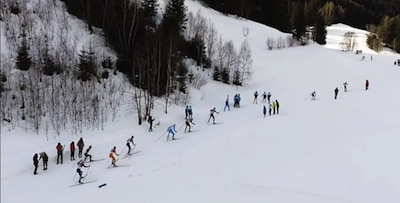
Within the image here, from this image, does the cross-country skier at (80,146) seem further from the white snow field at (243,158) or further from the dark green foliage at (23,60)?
the dark green foliage at (23,60)

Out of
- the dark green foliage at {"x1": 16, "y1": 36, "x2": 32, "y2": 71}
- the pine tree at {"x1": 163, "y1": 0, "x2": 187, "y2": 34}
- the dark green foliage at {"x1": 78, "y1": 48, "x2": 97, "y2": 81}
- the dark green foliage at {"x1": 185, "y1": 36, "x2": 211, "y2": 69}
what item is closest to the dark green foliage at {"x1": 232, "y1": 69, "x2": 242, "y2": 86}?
the dark green foliage at {"x1": 185, "y1": 36, "x2": 211, "y2": 69}

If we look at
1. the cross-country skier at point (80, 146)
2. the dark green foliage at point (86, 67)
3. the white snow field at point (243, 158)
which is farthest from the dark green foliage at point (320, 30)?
the cross-country skier at point (80, 146)

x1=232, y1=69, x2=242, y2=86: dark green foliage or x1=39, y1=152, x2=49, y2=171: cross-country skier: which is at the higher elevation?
x1=232, y1=69, x2=242, y2=86: dark green foliage

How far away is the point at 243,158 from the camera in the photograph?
2131cm

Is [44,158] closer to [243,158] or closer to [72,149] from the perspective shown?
[72,149]

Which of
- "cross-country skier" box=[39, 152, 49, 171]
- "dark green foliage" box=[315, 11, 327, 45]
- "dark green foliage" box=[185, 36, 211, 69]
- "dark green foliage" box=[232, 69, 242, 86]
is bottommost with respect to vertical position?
"cross-country skier" box=[39, 152, 49, 171]

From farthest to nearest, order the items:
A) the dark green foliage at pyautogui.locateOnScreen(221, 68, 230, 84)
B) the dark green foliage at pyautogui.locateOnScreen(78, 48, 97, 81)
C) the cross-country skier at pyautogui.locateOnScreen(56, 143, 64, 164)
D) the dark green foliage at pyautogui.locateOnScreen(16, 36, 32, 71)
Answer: the dark green foliage at pyautogui.locateOnScreen(221, 68, 230, 84) < the dark green foliage at pyautogui.locateOnScreen(78, 48, 97, 81) < the dark green foliage at pyautogui.locateOnScreen(16, 36, 32, 71) < the cross-country skier at pyautogui.locateOnScreen(56, 143, 64, 164)

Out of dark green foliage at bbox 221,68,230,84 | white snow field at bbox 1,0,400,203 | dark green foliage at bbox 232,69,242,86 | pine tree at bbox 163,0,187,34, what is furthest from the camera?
dark green foliage at bbox 232,69,242,86

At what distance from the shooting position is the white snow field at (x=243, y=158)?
16.9 metres

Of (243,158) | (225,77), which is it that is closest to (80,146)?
(243,158)

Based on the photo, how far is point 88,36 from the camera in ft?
125

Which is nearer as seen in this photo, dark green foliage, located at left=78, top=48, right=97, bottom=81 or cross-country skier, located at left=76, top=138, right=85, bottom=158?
cross-country skier, located at left=76, top=138, right=85, bottom=158

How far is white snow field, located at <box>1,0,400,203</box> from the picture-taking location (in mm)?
16938

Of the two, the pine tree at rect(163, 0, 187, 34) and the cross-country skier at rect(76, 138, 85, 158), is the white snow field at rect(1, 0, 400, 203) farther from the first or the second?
the pine tree at rect(163, 0, 187, 34)
